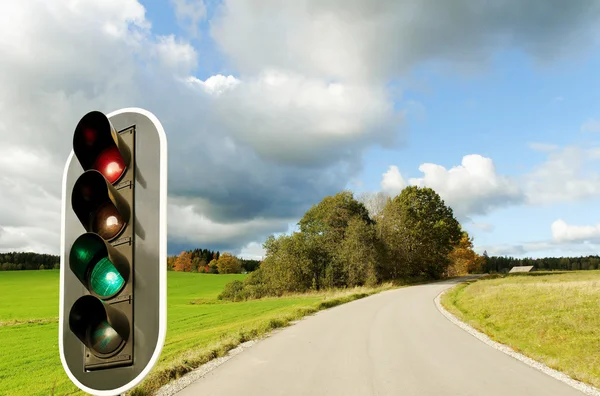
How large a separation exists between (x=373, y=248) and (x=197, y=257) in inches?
3086

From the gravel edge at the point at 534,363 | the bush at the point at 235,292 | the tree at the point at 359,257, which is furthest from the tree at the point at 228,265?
the gravel edge at the point at 534,363

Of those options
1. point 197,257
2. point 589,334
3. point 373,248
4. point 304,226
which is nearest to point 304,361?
point 589,334

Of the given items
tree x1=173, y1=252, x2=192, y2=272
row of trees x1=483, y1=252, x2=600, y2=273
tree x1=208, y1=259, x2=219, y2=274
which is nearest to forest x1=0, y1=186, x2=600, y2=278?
tree x1=208, y1=259, x2=219, y2=274

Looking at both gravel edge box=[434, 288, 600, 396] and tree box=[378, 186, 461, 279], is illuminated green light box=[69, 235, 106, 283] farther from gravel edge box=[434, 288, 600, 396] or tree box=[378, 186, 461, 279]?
tree box=[378, 186, 461, 279]

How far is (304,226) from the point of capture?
5234 centimetres

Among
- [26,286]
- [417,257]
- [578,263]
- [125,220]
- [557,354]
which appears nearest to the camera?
[125,220]

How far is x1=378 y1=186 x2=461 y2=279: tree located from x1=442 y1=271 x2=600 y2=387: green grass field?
90.8 ft

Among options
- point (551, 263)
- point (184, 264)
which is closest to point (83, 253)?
point (184, 264)

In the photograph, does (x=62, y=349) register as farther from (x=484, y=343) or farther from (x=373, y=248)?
(x=373, y=248)

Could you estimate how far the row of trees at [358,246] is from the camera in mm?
46781

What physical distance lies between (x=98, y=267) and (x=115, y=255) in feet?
0.76

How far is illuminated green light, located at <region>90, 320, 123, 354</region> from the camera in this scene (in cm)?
223

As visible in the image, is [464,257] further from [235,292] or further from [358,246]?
[235,292]

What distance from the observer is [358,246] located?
46969mm
